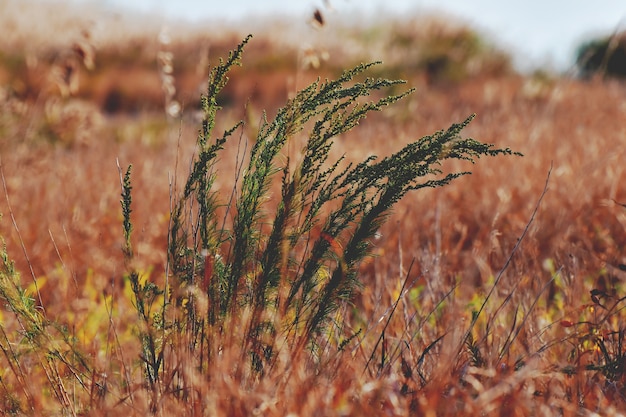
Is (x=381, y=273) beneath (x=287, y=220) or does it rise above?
above

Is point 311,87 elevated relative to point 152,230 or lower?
lower

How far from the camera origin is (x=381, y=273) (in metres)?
2.42

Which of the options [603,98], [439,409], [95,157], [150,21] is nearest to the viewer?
[439,409]

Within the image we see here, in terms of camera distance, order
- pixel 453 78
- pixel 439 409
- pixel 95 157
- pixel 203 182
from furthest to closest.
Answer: pixel 453 78, pixel 95 157, pixel 203 182, pixel 439 409

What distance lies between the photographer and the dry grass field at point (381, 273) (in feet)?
4.00

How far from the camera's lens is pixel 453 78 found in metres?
10.4

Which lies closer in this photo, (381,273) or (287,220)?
(287,220)

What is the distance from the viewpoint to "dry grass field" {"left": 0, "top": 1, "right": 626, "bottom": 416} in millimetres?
1218

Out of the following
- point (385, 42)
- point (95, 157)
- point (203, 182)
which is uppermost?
point (385, 42)

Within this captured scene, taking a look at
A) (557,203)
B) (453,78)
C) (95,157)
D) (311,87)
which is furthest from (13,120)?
(453,78)

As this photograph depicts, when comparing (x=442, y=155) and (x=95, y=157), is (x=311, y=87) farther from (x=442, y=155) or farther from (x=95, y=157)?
(x=95, y=157)

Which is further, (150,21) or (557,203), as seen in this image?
(150,21)

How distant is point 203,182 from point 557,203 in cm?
211

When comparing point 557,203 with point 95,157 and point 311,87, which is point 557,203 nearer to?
point 311,87
